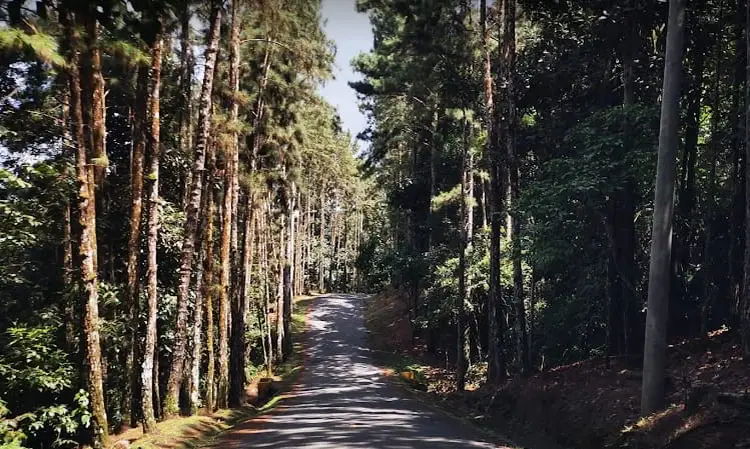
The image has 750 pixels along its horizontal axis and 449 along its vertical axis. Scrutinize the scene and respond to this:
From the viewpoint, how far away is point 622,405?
33.3ft

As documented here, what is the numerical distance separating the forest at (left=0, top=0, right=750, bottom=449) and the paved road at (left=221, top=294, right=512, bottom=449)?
7.82ft

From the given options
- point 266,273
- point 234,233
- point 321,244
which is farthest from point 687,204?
point 321,244

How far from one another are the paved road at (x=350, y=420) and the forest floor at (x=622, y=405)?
1.37m

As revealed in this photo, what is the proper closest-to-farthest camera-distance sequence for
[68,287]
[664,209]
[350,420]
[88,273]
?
[664,209] < [88,273] < [350,420] < [68,287]

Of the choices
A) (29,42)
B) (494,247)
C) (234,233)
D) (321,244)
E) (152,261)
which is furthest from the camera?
(321,244)

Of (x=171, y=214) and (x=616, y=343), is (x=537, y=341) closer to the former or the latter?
(x=616, y=343)

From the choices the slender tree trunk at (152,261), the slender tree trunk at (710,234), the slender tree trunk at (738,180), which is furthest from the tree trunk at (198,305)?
the slender tree trunk at (738,180)

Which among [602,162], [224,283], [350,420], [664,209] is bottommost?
[350,420]

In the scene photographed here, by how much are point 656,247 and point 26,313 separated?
43.8 ft

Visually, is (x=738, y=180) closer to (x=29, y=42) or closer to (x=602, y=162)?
(x=602, y=162)

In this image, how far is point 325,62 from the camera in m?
20.5

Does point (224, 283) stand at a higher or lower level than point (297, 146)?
lower

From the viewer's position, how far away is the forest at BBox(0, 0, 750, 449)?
33.6 ft

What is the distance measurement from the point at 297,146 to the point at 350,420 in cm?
1345
